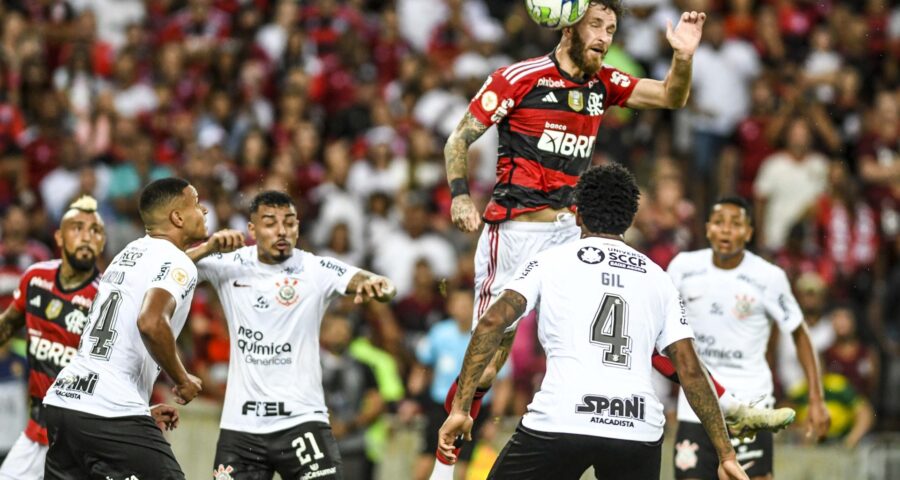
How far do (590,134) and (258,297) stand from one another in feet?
9.09

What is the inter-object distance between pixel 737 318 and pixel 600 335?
12.4ft

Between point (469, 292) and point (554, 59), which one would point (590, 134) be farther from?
point (469, 292)

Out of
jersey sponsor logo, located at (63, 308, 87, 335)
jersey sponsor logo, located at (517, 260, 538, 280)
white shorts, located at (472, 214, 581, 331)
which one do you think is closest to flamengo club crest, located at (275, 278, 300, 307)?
white shorts, located at (472, 214, 581, 331)

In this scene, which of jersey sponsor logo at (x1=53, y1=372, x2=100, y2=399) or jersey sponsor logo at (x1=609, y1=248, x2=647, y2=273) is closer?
jersey sponsor logo at (x1=609, y1=248, x2=647, y2=273)

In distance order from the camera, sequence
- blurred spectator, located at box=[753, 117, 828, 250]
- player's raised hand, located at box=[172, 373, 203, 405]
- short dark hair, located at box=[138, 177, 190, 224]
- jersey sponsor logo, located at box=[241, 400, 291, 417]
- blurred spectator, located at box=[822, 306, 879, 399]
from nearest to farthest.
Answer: player's raised hand, located at box=[172, 373, 203, 405] → short dark hair, located at box=[138, 177, 190, 224] → jersey sponsor logo, located at box=[241, 400, 291, 417] → blurred spectator, located at box=[822, 306, 879, 399] → blurred spectator, located at box=[753, 117, 828, 250]

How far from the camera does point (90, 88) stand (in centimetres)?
2034

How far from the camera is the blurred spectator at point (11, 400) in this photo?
15070 mm

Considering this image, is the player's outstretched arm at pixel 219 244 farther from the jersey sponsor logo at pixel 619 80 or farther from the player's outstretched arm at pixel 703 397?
the player's outstretched arm at pixel 703 397

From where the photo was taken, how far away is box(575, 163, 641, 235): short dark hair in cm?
912

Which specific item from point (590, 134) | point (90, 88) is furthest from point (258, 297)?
point (90, 88)

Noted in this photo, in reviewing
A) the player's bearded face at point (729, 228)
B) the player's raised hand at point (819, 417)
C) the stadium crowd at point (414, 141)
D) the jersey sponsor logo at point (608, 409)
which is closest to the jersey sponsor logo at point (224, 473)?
the jersey sponsor logo at point (608, 409)

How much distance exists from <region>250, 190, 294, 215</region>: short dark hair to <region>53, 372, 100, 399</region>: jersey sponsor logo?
1.97 metres

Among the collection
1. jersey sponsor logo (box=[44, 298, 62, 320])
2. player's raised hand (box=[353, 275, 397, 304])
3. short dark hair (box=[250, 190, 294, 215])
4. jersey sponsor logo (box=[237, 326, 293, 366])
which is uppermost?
short dark hair (box=[250, 190, 294, 215])

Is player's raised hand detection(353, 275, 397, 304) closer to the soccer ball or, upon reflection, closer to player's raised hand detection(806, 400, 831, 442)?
the soccer ball
